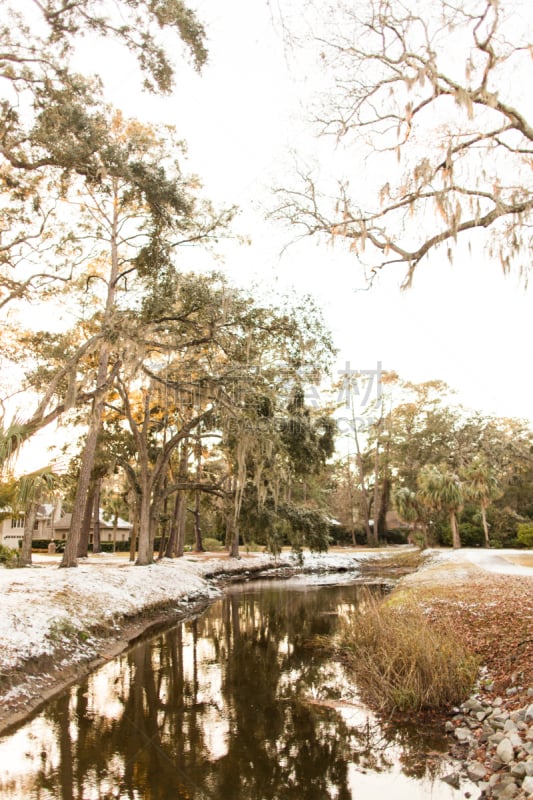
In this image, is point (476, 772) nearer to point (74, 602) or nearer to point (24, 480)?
point (74, 602)

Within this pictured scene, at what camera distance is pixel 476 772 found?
181 inches

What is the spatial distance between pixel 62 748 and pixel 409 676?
3.55m

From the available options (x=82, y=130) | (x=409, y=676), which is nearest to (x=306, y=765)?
(x=409, y=676)

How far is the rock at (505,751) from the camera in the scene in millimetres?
4527

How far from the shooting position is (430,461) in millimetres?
43344

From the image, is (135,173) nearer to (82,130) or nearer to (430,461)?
(82,130)

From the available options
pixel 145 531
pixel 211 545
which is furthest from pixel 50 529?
pixel 145 531

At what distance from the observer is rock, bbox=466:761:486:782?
4539 millimetres

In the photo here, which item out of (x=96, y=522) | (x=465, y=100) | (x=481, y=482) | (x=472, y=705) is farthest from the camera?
(x=481, y=482)

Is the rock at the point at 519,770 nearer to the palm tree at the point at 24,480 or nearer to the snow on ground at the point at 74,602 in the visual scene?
the snow on ground at the point at 74,602

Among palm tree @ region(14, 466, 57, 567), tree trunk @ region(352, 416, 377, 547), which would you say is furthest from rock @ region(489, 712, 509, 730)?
tree trunk @ region(352, 416, 377, 547)

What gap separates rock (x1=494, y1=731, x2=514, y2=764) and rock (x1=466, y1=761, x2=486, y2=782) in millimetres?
173

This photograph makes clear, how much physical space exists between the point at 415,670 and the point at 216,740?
2.23 meters

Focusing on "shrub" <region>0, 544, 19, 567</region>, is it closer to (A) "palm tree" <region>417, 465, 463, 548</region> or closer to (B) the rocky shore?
(B) the rocky shore
